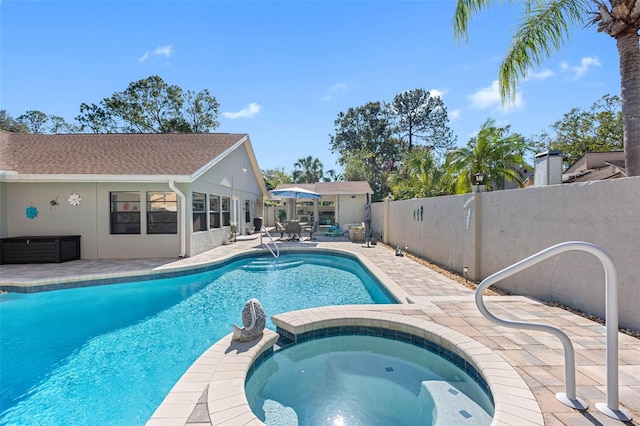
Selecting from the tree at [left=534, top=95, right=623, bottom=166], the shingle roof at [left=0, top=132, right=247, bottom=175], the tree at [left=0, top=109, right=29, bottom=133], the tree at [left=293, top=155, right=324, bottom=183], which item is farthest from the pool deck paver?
the tree at [left=0, top=109, right=29, bottom=133]

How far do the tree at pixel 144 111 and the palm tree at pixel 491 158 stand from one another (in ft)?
96.0

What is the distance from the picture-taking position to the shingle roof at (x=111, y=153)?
430 inches

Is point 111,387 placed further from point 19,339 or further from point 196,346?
point 19,339

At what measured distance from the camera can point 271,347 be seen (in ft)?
14.4

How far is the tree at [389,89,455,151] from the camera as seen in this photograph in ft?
121

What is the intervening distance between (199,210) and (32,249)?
5.51 metres

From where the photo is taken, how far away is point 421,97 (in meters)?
36.8

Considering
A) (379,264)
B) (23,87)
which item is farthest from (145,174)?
(23,87)

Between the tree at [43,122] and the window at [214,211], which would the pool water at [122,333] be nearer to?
the window at [214,211]

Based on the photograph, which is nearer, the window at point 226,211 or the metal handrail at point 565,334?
the metal handrail at point 565,334

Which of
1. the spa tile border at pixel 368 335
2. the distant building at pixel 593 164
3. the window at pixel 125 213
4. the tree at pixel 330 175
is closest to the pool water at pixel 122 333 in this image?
the spa tile border at pixel 368 335

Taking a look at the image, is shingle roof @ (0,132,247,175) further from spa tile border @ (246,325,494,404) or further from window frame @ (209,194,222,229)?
spa tile border @ (246,325,494,404)

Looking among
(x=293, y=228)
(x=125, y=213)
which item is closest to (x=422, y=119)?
(x=293, y=228)

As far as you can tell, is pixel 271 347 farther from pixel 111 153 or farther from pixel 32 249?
pixel 111 153
